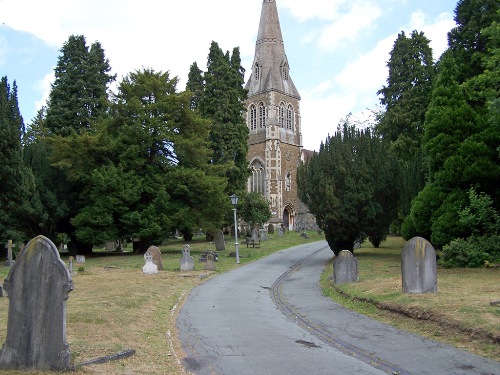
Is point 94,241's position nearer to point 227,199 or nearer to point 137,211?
point 137,211

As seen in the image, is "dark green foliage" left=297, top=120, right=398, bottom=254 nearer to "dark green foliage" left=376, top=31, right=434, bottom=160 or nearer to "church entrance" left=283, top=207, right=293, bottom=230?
"dark green foliage" left=376, top=31, right=434, bottom=160

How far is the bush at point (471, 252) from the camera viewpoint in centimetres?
1677

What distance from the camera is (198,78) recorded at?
156ft

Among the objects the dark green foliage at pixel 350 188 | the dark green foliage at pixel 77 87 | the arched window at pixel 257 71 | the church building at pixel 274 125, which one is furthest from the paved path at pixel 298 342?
the arched window at pixel 257 71

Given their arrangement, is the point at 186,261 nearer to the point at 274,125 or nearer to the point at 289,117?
the point at 274,125

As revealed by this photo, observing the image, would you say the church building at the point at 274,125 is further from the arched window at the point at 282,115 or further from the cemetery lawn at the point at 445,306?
the cemetery lawn at the point at 445,306

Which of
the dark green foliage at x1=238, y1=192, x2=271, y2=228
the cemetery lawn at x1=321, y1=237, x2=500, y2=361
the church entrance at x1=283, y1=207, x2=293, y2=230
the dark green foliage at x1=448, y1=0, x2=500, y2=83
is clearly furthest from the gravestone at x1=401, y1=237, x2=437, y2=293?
the church entrance at x1=283, y1=207, x2=293, y2=230

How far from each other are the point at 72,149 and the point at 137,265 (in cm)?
1047

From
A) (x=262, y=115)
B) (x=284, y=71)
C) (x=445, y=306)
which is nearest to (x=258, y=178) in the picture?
(x=262, y=115)

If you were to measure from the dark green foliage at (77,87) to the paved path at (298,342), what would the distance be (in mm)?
28326

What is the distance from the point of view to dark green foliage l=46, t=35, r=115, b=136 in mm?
37594

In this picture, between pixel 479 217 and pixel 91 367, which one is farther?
pixel 479 217

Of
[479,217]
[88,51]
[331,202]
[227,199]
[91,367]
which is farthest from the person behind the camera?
[88,51]


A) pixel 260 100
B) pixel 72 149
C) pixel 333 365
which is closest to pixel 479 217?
pixel 333 365
